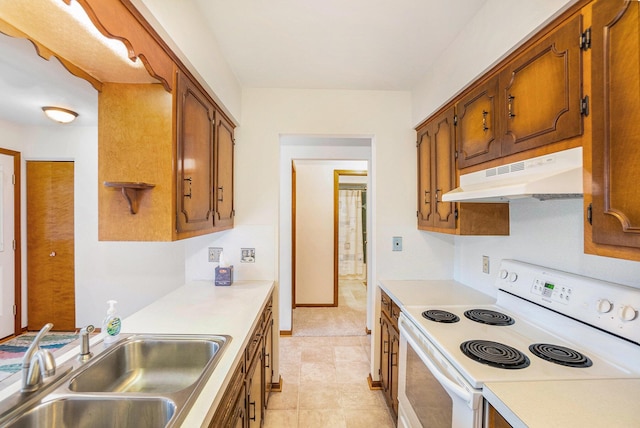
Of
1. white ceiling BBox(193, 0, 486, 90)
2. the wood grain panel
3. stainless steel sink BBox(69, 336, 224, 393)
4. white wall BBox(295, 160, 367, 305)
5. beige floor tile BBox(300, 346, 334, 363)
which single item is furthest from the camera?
white wall BBox(295, 160, 367, 305)

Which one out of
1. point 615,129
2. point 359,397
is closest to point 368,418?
point 359,397

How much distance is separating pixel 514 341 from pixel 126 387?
167 cm

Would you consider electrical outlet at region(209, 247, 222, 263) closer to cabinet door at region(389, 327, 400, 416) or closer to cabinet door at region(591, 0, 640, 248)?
cabinet door at region(389, 327, 400, 416)

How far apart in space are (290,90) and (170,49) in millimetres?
1187

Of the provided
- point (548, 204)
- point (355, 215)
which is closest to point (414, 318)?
point (548, 204)

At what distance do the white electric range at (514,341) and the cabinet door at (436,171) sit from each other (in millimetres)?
488

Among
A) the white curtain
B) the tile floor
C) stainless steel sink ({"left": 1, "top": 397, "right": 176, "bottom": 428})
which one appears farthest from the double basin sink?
the white curtain

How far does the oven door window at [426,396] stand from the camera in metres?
1.16

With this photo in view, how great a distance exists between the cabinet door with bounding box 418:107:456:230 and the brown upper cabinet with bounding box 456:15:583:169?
0.16 metres

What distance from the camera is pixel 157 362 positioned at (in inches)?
49.6

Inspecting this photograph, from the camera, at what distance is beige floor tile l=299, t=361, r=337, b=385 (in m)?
2.46

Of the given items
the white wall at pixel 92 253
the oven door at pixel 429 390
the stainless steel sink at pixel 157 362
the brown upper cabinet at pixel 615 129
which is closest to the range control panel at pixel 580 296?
the brown upper cabinet at pixel 615 129

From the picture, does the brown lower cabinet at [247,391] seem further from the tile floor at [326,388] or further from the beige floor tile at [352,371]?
the beige floor tile at [352,371]

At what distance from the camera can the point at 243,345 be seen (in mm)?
1238
